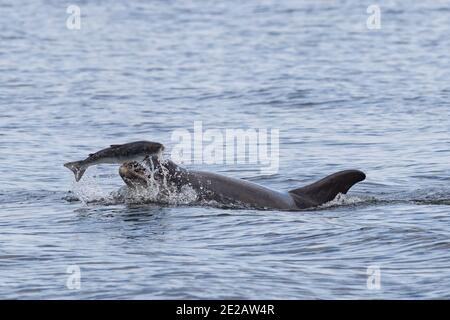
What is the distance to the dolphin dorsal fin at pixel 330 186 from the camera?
17.8 metres

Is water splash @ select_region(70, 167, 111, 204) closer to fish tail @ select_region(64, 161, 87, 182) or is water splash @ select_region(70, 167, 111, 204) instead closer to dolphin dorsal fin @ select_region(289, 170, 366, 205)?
fish tail @ select_region(64, 161, 87, 182)

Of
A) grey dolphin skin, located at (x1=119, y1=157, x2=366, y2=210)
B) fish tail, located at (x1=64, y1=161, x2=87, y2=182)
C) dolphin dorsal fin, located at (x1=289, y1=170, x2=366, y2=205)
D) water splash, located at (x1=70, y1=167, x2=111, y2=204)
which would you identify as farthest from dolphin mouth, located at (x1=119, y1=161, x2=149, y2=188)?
dolphin dorsal fin, located at (x1=289, y1=170, x2=366, y2=205)

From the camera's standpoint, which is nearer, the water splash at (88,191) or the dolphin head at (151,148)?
the dolphin head at (151,148)

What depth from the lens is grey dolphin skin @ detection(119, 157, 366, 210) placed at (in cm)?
1772

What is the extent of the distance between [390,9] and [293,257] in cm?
3880

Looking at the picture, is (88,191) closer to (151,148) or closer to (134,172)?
(134,172)

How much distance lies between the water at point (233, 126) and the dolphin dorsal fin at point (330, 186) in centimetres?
19

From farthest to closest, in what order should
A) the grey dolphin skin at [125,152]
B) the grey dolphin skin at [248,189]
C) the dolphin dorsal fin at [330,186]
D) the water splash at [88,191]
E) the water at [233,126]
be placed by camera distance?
the water splash at [88,191], the dolphin dorsal fin at [330,186], the grey dolphin skin at [248,189], the grey dolphin skin at [125,152], the water at [233,126]

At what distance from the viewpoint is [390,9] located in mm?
52594

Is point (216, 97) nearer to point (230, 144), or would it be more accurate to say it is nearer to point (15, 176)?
point (230, 144)

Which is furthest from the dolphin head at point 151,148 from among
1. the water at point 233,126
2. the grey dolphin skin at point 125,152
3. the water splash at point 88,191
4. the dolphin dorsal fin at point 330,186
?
the dolphin dorsal fin at point 330,186

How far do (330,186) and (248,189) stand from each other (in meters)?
1.09

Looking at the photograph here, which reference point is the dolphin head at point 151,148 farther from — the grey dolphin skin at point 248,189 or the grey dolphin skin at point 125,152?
the grey dolphin skin at point 248,189

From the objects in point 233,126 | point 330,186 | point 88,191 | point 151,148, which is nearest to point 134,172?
point 151,148
